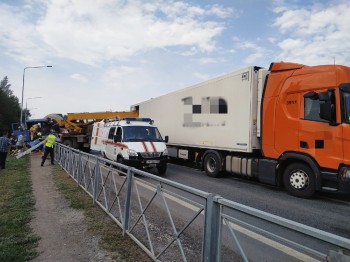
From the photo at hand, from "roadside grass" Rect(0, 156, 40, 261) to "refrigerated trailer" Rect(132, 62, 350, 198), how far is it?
20.3ft

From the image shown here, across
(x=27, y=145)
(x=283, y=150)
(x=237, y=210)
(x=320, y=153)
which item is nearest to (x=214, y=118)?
(x=283, y=150)

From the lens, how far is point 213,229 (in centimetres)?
295

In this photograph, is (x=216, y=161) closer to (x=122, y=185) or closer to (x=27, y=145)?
(x=122, y=185)

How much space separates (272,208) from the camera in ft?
23.7

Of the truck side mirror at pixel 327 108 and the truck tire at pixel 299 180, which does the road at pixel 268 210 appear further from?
the truck side mirror at pixel 327 108

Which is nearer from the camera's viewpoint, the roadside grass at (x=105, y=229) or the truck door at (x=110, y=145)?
the roadside grass at (x=105, y=229)

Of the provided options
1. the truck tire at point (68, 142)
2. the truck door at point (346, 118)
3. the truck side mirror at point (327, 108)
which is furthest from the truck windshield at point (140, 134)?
the truck tire at point (68, 142)

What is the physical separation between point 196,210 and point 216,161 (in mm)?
8445

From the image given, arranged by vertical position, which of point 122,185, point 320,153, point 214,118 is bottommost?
point 122,185

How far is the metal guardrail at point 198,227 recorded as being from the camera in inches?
84.0

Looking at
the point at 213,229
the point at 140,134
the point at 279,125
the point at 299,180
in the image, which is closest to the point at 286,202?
the point at 299,180

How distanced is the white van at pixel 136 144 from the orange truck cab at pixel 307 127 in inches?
156

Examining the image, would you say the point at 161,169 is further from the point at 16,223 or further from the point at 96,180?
the point at 16,223

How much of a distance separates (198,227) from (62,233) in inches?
113
